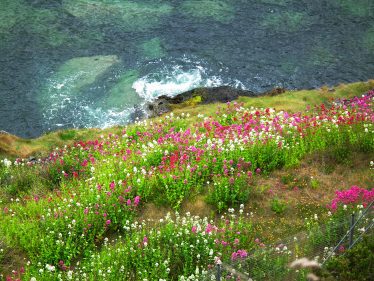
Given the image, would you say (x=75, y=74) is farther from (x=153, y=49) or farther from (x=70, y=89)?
(x=153, y=49)

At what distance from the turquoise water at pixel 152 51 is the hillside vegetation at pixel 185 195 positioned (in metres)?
7.68

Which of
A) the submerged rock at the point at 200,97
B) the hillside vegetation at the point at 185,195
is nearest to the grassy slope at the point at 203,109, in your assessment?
the hillside vegetation at the point at 185,195

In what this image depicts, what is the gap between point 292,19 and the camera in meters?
39.2

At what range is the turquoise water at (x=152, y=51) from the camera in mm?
31578

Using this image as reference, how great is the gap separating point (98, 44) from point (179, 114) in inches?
497

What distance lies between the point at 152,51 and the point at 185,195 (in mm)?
20058

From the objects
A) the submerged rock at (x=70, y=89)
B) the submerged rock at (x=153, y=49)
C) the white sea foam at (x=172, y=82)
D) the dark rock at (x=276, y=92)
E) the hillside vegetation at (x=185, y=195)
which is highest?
the hillside vegetation at (x=185, y=195)

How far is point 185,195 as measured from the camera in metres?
18.2

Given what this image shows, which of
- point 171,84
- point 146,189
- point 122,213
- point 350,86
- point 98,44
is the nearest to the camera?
point 122,213

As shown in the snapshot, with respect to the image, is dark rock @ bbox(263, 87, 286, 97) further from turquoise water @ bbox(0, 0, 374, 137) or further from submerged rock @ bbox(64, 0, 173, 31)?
submerged rock @ bbox(64, 0, 173, 31)

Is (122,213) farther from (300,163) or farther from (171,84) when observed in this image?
(171,84)

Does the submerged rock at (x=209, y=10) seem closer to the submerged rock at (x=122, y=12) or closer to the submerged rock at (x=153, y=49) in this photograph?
the submerged rock at (x=122, y=12)

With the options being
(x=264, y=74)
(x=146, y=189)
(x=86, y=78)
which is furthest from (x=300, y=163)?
(x=86, y=78)

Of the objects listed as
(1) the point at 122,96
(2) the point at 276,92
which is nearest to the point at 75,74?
(1) the point at 122,96
